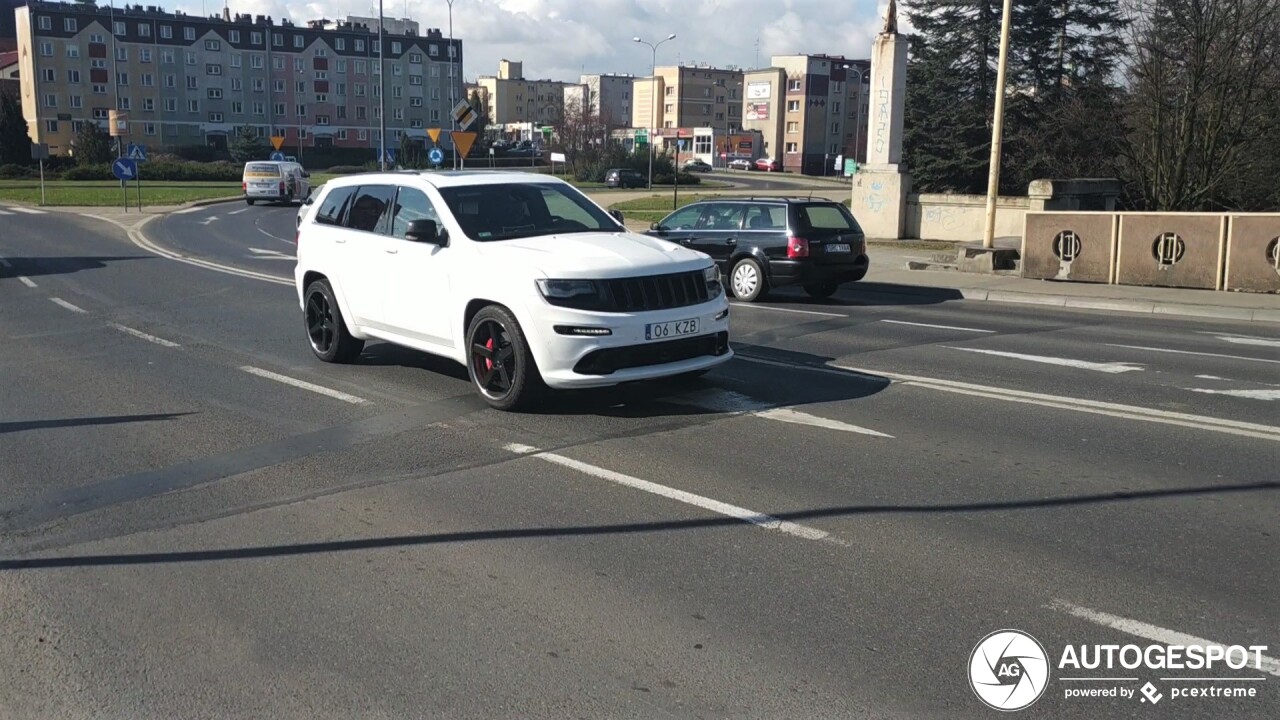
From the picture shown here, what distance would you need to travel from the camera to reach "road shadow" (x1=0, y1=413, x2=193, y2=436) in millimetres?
8430

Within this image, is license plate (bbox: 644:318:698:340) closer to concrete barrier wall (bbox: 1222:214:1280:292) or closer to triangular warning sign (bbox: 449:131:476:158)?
concrete barrier wall (bbox: 1222:214:1280:292)

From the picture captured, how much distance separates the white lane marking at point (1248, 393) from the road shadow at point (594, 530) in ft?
10.2

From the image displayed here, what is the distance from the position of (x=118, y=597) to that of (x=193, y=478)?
6.46 feet

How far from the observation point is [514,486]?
674 centimetres

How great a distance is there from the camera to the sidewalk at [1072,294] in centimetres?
A: 1664

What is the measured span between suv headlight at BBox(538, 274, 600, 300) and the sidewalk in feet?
36.7

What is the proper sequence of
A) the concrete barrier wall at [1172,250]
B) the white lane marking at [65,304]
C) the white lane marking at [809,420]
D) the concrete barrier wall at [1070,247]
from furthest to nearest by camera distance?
1. the concrete barrier wall at [1070,247]
2. the concrete barrier wall at [1172,250]
3. the white lane marking at [65,304]
4. the white lane marking at [809,420]

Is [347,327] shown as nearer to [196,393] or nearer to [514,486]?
[196,393]

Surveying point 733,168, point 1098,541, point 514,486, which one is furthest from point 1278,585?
point 733,168

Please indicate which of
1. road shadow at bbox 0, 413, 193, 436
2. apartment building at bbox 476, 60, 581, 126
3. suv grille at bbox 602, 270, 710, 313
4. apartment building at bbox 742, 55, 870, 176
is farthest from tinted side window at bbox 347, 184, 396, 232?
apartment building at bbox 476, 60, 581, 126

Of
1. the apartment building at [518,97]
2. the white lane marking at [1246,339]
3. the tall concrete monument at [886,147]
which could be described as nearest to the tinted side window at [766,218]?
the white lane marking at [1246,339]

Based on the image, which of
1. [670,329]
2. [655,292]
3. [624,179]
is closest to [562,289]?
[655,292]

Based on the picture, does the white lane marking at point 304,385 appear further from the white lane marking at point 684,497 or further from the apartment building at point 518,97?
the apartment building at point 518,97

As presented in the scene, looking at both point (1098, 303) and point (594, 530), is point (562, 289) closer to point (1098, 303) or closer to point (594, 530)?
point (594, 530)
